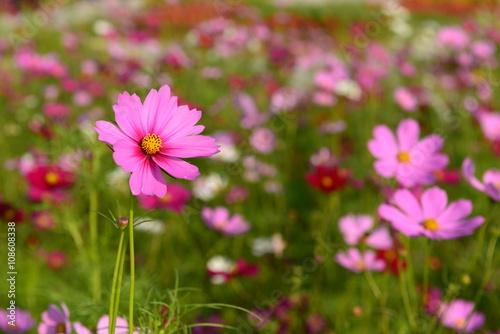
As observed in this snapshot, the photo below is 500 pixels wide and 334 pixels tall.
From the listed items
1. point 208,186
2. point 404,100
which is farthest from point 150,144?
point 404,100

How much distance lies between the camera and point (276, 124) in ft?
8.64

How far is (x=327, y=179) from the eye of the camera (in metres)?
1.58

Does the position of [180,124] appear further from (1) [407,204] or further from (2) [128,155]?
(1) [407,204]

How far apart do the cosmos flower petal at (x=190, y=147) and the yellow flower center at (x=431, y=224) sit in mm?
507

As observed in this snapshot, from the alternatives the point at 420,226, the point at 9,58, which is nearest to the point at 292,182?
the point at 420,226

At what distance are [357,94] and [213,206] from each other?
1082 millimetres

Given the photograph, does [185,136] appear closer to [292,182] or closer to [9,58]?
[292,182]

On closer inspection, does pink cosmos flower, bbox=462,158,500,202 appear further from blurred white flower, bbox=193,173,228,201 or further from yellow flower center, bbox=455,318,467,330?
blurred white flower, bbox=193,173,228,201

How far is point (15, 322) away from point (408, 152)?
0.95 meters

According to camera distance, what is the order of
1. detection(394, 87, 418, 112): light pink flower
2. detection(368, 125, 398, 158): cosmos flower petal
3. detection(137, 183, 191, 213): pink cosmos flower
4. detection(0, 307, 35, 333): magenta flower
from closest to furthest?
detection(0, 307, 35, 333): magenta flower
detection(368, 125, 398, 158): cosmos flower petal
detection(137, 183, 191, 213): pink cosmos flower
detection(394, 87, 418, 112): light pink flower

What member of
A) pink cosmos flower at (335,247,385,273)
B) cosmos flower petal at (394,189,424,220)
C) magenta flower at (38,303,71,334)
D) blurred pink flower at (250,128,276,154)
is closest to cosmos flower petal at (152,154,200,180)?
magenta flower at (38,303,71,334)

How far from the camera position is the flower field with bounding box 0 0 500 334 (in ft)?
2.57

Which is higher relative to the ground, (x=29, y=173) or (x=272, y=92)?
(x=272, y=92)

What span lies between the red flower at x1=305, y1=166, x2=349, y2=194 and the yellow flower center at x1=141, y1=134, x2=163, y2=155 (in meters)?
1.00
